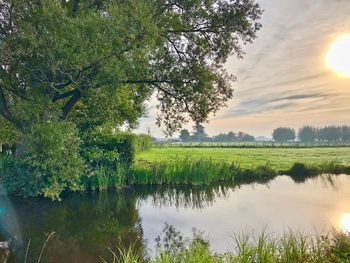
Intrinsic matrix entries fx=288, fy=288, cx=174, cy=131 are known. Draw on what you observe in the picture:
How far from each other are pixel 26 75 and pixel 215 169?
11692mm

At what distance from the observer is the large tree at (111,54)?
9.38m

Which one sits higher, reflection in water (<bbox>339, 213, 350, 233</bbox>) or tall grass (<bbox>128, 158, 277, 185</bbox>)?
tall grass (<bbox>128, 158, 277, 185</bbox>)

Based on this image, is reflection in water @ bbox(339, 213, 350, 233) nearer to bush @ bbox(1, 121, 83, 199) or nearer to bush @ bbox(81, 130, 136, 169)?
bush @ bbox(1, 121, 83, 199)

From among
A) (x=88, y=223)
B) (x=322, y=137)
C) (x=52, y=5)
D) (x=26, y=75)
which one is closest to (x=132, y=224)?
(x=88, y=223)

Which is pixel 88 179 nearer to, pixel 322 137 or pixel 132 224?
pixel 132 224

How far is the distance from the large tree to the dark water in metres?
3.66

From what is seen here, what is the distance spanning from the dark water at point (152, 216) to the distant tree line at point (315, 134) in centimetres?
9371

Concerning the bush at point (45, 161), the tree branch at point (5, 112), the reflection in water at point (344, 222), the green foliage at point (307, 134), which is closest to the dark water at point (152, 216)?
the reflection in water at point (344, 222)

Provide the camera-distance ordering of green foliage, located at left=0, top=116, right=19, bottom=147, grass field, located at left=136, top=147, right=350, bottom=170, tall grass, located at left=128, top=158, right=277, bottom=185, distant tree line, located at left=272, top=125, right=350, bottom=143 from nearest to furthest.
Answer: green foliage, located at left=0, top=116, right=19, bottom=147 < tall grass, located at left=128, top=158, right=277, bottom=185 < grass field, located at left=136, top=147, right=350, bottom=170 < distant tree line, located at left=272, top=125, right=350, bottom=143

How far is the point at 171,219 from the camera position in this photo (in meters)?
9.99

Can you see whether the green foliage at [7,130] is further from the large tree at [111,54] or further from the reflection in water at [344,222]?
the reflection in water at [344,222]

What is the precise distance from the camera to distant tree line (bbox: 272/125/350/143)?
103438 millimetres

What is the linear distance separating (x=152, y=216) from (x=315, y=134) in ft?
400

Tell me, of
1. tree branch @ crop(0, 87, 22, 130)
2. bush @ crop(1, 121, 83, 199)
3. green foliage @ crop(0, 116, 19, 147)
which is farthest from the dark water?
green foliage @ crop(0, 116, 19, 147)
